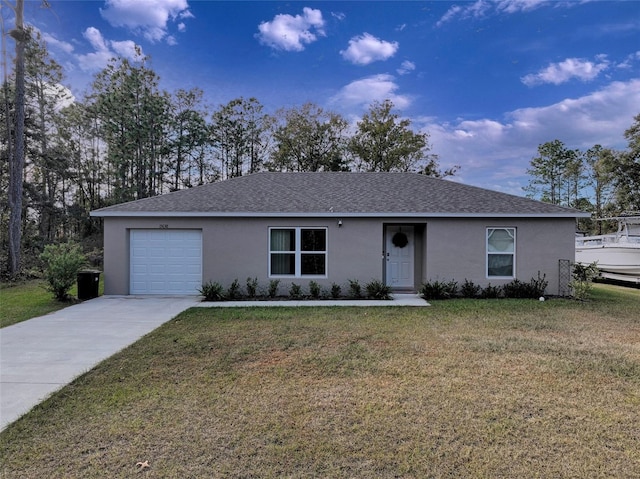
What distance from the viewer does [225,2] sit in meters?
11.9

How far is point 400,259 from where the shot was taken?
1118 centimetres

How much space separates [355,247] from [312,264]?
55.6 inches

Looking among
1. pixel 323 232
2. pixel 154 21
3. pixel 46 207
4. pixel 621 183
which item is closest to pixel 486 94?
pixel 323 232

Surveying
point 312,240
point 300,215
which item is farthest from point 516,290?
point 300,215

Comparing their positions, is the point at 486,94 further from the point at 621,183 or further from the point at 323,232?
the point at 621,183

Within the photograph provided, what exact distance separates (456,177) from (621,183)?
40.2ft

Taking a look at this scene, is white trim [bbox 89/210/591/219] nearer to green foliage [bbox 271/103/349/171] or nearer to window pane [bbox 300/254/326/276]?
window pane [bbox 300/254/326/276]

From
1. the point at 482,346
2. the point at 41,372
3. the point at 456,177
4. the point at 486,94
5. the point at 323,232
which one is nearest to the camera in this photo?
the point at 41,372

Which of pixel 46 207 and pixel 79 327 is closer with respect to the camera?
pixel 79 327

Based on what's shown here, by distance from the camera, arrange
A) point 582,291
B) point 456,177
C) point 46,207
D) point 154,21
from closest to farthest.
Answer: point 582,291 → point 154,21 → point 46,207 → point 456,177

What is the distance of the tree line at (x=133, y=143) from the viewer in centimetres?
1755

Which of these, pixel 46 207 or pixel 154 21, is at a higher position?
pixel 154 21

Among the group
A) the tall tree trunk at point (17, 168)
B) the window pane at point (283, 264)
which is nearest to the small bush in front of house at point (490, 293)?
the window pane at point (283, 264)

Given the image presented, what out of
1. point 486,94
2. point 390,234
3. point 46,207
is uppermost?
point 486,94
